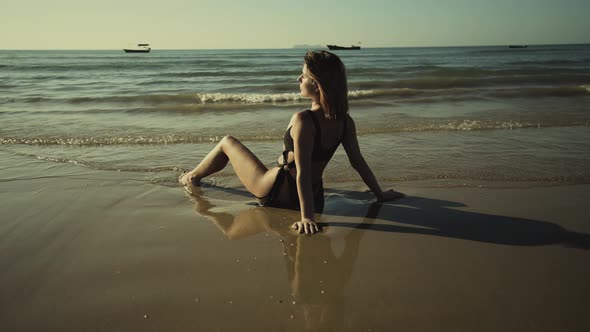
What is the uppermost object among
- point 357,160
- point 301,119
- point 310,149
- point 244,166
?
point 301,119

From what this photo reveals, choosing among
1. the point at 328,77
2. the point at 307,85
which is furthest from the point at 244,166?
the point at 328,77

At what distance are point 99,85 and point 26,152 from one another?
11.7 m

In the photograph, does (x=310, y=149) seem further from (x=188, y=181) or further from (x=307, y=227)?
(x=188, y=181)

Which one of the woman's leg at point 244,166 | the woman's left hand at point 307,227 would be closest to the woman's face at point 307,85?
the woman's leg at point 244,166

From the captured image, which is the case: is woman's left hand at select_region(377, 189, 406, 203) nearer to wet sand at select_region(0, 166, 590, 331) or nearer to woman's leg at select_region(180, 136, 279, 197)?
wet sand at select_region(0, 166, 590, 331)

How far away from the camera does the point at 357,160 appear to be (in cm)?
365

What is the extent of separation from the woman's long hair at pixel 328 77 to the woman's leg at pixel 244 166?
2.65 ft

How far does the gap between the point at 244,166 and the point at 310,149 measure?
93 centimetres

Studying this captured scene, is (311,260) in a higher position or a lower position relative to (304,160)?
lower

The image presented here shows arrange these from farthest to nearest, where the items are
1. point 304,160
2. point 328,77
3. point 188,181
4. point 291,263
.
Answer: point 188,181
point 304,160
point 328,77
point 291,263

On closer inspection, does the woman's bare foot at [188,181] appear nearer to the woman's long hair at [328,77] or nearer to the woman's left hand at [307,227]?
the woman's left hand at [307,227]

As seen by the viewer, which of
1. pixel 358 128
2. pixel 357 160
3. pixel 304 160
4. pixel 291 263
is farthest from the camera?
pixel 358 128

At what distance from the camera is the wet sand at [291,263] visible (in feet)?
6.86

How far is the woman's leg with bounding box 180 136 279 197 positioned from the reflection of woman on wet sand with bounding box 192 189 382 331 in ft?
0.78
